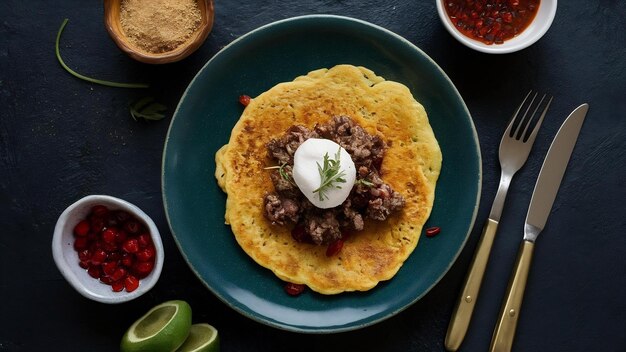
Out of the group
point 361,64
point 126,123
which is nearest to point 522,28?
point 361,64

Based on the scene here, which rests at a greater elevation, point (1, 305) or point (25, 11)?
point (25, 11)

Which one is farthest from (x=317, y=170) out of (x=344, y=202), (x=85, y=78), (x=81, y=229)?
(x=85, y=78)

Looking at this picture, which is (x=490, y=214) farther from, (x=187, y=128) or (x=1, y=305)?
(x=1, y=305)

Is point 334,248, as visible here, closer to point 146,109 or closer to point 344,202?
point 344,202

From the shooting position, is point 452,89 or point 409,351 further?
point 409,351

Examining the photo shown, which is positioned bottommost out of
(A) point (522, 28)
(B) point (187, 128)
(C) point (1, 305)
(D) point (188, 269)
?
(C) point (1, 305)

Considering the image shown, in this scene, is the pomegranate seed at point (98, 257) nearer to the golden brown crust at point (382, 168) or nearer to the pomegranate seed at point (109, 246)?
the pomegranate seed at point (109, 246)

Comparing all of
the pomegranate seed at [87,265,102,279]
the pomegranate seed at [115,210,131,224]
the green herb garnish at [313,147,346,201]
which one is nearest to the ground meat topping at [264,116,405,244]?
the green herb garnish at [313,147,346,201]

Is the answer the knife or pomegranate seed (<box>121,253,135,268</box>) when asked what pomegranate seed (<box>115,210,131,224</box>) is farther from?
the knife
